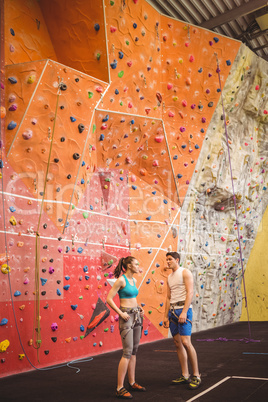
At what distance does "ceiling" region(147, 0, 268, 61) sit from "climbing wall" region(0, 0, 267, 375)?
0.39 metres

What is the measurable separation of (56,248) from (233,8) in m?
4.81

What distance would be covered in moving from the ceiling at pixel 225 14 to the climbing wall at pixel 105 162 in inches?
15.5

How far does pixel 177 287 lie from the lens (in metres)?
3.40

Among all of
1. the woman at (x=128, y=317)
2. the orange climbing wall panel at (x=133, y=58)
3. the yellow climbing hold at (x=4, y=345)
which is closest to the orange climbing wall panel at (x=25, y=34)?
the orange climbing wall panel at (x=133, y=58)

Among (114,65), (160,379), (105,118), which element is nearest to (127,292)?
(160,379)

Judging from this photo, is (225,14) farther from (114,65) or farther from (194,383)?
(194,383)

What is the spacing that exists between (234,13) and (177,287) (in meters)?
5.15

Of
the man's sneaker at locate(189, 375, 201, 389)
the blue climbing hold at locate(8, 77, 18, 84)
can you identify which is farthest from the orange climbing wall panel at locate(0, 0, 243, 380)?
the man's sneaker at locate(189, 375, 201, 389)

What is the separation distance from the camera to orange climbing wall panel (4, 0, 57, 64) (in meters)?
4.55

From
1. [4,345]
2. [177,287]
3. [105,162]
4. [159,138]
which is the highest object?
[159,138]

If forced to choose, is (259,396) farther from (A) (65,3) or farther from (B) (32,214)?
(A) (65,3)

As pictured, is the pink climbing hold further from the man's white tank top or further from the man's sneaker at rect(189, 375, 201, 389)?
the man's sneaker at rect(189, 375, 201, 389)

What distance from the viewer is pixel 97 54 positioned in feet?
16.7

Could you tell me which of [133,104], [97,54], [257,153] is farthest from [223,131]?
[97,54]
